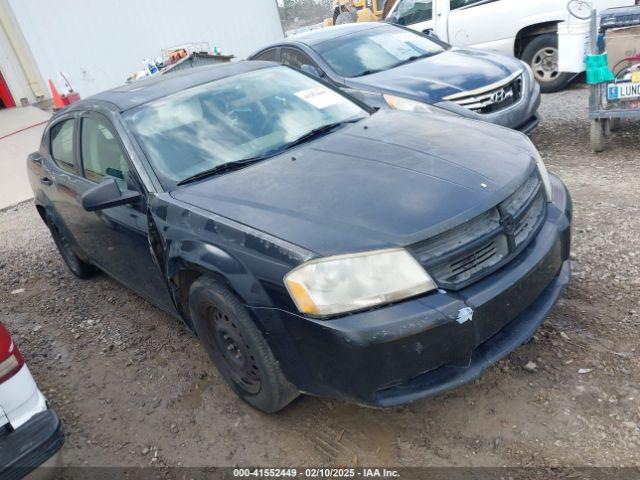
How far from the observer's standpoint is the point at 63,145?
12.9 feet

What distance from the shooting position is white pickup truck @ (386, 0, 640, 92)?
22.7ft

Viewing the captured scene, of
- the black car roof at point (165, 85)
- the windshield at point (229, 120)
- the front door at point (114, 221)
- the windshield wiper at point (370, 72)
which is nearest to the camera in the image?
the windshield at point (229, 120)

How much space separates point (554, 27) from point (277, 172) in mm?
5963

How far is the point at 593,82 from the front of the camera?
4605mm

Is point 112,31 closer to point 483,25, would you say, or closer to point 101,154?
point 483,25

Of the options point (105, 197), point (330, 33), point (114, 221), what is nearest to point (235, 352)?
point (105, 197)

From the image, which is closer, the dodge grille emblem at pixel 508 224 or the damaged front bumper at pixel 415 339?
the damaged front bumper at pixel 415 339

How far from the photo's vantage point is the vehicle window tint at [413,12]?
828 centimetres

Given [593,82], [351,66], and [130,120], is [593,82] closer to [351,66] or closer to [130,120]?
[351,66]

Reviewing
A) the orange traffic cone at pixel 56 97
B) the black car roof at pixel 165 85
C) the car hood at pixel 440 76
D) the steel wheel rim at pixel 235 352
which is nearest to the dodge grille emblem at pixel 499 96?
the car hood at pixel 440 76

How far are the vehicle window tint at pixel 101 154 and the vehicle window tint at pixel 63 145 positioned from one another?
284mm

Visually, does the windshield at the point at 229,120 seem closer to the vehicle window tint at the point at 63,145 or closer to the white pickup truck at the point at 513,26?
the vehicle window tint at the point at 63,145

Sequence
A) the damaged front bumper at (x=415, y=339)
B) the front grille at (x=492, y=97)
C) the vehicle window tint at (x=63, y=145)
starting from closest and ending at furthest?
the damaged front bumper at (x=415, y=339) < the vehicle window tint at (x=63, y=145) < the front grille at (x=492, y=97)

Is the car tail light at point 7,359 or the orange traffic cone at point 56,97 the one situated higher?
the car tail light at point 7,359
